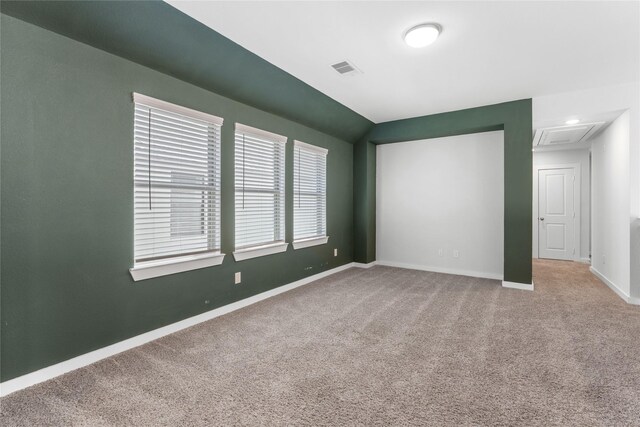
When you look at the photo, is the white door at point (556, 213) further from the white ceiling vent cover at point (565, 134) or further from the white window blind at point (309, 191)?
the white window blind at point (309, 191)

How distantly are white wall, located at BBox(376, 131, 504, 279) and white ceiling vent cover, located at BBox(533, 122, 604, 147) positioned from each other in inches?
37.0

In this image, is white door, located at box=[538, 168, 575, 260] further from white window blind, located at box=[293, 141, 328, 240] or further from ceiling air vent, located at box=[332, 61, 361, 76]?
ceiling air vent, located at box=[332, 61, 361, 76]

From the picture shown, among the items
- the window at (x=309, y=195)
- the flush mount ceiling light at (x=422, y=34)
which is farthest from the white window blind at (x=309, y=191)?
the flush mount ceiling light at (x=422, y=34)

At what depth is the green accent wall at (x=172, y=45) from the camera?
199 cm

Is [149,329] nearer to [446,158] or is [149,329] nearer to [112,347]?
[112,347]

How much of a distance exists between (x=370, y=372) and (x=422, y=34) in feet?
8.96

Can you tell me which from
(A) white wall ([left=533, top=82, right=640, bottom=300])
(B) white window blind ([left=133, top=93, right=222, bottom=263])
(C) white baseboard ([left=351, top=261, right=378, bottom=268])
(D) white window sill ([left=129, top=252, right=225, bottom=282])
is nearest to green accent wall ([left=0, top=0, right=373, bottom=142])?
(B) white window blind ([left=133, top=93, right=222, bottom=263])

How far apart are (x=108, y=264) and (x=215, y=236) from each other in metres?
1.03

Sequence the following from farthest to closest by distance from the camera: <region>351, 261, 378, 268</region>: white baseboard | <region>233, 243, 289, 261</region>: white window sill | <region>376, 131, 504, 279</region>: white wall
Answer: <region>351, 261, 378, 268</region>: white baseboard
<region>376, 131, 504, 279</region>: white wall
<region>233, 243, 289, 261</region>: white window sill

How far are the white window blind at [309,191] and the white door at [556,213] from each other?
17.1 ft

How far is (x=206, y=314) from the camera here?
10.1 ft

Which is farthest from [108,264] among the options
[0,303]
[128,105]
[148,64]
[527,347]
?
[527,347]

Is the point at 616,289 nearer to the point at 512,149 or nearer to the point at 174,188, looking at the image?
the point at 512,149

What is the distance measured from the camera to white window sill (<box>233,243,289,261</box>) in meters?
3.44
